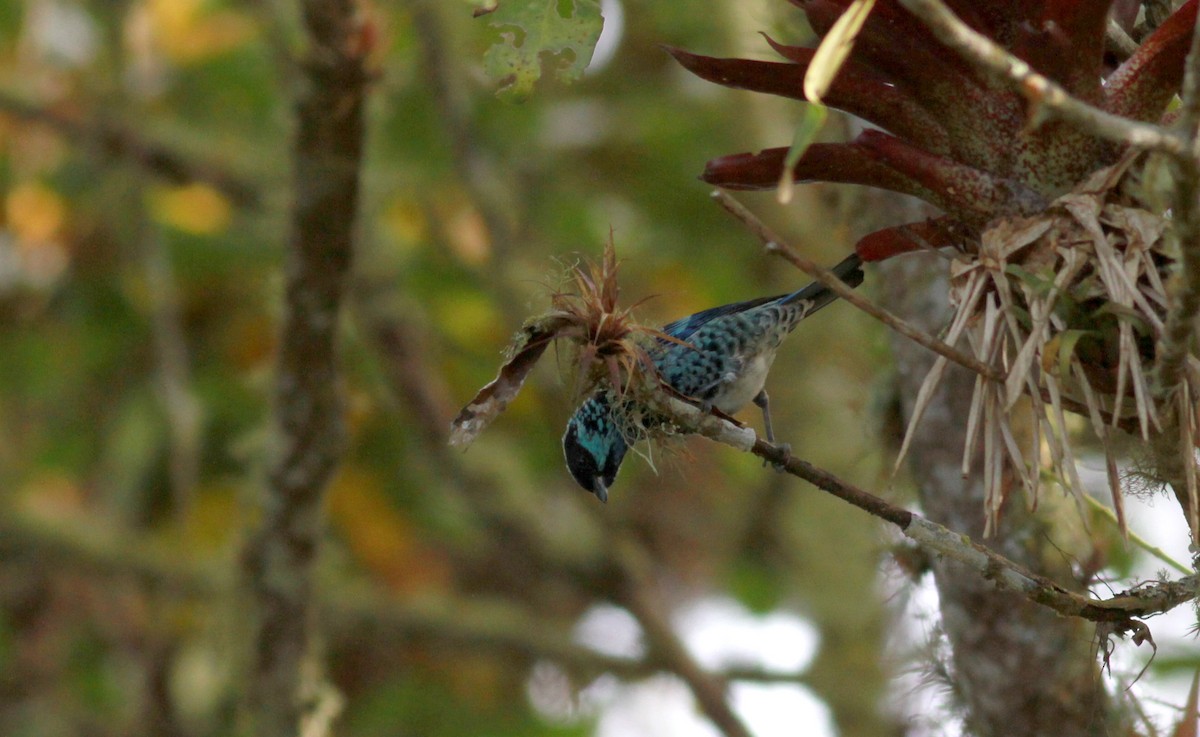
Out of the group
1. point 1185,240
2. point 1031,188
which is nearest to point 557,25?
point 1031,188

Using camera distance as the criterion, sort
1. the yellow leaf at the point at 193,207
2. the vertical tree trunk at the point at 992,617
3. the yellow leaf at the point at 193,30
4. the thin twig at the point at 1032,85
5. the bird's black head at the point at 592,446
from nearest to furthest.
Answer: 1. the thin twig at the point at 1032,85
2. the vertical tree trunk at the point at 992,617
3. the bird's black head at the point at 592,446
4. the yellow leaf at the point at 193,207
5. the yellow leaf at the point at 193,30

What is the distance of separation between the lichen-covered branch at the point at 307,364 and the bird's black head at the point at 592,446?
2.66ft

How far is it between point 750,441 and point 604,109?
5725 mm

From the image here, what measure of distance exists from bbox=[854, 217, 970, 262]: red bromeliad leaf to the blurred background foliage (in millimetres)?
2991

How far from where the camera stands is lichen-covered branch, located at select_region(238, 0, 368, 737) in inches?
128

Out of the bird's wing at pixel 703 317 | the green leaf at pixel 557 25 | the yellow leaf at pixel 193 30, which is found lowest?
the yellow leaf at pixel 193 30

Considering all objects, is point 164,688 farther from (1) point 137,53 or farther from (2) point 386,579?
(1) point 137,53

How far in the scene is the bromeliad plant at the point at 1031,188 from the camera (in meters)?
1.78

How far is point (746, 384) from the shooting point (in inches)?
145

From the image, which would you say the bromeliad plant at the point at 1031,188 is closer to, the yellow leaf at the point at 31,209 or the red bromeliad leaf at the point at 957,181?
the red bromeliad leaf at the point at 957,181

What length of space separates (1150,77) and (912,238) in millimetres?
393

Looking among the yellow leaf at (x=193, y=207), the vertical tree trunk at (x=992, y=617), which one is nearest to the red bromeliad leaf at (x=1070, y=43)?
the vertical tree trunk at (x=992, y=617)

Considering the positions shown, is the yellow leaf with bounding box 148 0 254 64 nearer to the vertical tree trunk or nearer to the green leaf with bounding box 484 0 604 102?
the vertical tree trunk

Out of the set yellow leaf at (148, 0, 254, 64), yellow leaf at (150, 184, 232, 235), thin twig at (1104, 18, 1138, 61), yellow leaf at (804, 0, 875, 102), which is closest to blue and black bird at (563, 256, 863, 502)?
thin twig at (1104, 18, 1138, 61)
